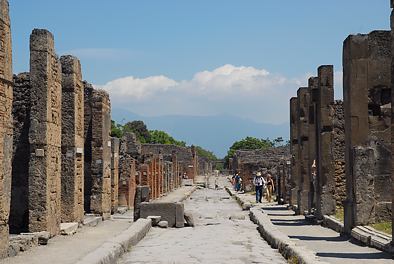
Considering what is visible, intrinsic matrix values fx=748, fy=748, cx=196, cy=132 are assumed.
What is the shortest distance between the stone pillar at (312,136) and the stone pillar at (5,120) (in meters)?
9.81

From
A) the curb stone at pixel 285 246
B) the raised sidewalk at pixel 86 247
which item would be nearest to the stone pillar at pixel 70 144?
the raised sidewalk at pixel 86 247

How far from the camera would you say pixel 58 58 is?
16281mm

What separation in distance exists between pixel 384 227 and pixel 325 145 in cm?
516

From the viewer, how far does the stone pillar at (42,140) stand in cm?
1465

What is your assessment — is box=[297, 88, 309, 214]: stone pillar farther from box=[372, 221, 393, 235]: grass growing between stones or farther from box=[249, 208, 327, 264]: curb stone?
box=[372, 221, 393, 235]: grass growing between stones

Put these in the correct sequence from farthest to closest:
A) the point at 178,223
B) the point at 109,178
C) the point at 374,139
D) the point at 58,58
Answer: the point at 109,178, the point at 178,223, the point at 58,58, the point at 374,139

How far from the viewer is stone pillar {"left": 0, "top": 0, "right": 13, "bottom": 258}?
1158 centimetres

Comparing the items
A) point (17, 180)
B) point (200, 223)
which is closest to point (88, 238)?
point (17, 180)

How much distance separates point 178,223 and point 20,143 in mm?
5107

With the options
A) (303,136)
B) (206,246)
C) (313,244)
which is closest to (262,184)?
(303,136)

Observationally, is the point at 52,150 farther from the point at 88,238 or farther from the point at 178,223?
the point at 178,223

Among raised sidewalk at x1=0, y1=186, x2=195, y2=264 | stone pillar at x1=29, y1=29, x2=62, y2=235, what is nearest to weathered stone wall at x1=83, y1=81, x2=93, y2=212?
raised sidewalk at x1=0, y1=186, x2=195, y2=264

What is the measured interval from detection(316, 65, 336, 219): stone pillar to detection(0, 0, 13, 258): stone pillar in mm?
8970

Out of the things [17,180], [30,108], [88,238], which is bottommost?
[88,238]
